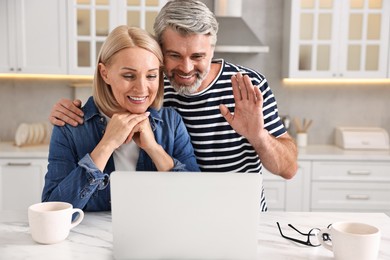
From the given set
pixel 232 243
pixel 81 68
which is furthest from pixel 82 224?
pixel 81 68

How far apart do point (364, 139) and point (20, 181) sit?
8.37 feet

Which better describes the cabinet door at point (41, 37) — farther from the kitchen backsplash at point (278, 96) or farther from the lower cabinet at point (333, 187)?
the lower cabinet at point (333, 187)

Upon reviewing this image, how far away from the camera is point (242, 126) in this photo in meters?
1.68

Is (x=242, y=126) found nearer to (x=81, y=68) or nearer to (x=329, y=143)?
(x=81, y=68)

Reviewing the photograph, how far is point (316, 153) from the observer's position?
11.4 feet

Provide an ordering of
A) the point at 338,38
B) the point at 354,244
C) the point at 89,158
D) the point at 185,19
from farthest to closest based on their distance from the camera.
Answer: the point at 338,38
the point at 185,19
the point at 89,158
the point at 354,244

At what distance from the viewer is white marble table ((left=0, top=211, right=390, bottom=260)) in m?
1.21

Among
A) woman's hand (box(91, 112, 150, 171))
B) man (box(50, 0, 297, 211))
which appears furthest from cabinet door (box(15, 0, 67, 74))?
woman's hand (box(91, 112, 150, 171))

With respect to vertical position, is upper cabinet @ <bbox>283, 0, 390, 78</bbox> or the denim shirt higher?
upper cabinet @ <bbox>283, 0, 390, 78</bbox>

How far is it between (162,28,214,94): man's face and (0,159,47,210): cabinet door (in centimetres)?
193

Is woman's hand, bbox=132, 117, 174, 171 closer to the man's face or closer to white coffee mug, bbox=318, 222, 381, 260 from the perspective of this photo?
the man's face

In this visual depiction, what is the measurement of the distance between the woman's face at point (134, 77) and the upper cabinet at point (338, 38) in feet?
7.35

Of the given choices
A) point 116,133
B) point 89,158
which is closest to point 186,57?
point 116,133

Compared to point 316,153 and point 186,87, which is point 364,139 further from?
point 186,87
